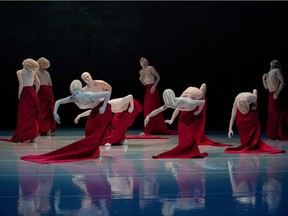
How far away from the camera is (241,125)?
8.26m

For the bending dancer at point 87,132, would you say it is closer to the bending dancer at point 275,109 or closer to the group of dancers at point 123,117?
the group of dancers at point 123,117

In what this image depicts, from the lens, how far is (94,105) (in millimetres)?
7809

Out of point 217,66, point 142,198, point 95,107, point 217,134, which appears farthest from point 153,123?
point 142,198

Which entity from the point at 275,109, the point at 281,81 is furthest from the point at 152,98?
the point at 281,81

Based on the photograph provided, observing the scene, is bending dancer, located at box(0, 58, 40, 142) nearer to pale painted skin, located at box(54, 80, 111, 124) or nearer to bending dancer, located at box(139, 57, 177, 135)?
pale painted skin, located at box(54, 80, 111, 124)

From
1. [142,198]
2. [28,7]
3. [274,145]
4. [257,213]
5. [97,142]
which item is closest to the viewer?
[257,213]

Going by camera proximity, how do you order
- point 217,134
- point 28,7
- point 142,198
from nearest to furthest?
point 142,198
point 217,134
point 28,7

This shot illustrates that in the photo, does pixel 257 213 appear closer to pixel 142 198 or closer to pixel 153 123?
pixel 142 198

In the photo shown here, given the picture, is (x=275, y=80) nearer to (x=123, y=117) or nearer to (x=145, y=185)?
(x=123, y=117)

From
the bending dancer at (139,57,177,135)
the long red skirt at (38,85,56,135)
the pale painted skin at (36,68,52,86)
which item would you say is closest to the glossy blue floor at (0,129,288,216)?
the long red skirt at (38,85,56,135)

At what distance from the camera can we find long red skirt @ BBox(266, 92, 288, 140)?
10.4 m

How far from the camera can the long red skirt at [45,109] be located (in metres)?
11.3

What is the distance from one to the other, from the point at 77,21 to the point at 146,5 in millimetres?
1596

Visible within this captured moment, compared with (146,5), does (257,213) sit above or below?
below
